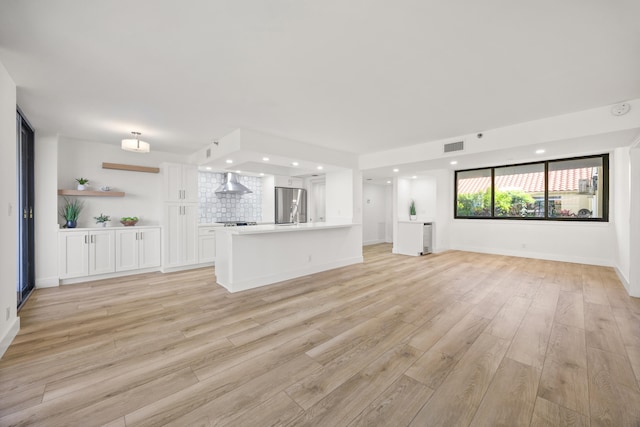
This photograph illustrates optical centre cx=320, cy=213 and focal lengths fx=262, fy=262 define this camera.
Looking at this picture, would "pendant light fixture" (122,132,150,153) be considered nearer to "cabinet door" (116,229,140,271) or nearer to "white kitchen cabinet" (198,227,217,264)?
"cabinet door" (116,229,140,271)

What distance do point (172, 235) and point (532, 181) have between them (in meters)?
8.60

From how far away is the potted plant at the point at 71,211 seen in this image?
14.9ft

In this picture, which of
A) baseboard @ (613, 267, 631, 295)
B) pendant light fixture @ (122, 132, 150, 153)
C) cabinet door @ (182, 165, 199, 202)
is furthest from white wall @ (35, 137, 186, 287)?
baseboard @ (613, 267, 631, 295)

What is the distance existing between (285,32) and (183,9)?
675 mm

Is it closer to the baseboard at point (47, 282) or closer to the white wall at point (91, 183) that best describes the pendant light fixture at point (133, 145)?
the white wall at point (91, 183)

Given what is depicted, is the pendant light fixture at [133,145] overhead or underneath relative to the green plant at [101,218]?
overhead

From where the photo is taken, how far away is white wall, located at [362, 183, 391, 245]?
8.96 meters

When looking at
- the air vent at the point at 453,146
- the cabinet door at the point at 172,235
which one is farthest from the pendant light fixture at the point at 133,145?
the air vent at the point at 453,146

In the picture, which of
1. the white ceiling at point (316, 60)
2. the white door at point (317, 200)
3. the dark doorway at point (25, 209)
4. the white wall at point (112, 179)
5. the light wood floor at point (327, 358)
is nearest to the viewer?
the light wood floor at point (327, 358)

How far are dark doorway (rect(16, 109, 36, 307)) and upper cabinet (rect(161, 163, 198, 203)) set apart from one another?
183 centimetres

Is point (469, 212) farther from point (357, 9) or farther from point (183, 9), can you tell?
point (183, 9)

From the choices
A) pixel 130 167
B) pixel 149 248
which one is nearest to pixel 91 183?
pixel 130 167

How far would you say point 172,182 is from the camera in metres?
5.38

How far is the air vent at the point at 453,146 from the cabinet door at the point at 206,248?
510 centimetres
